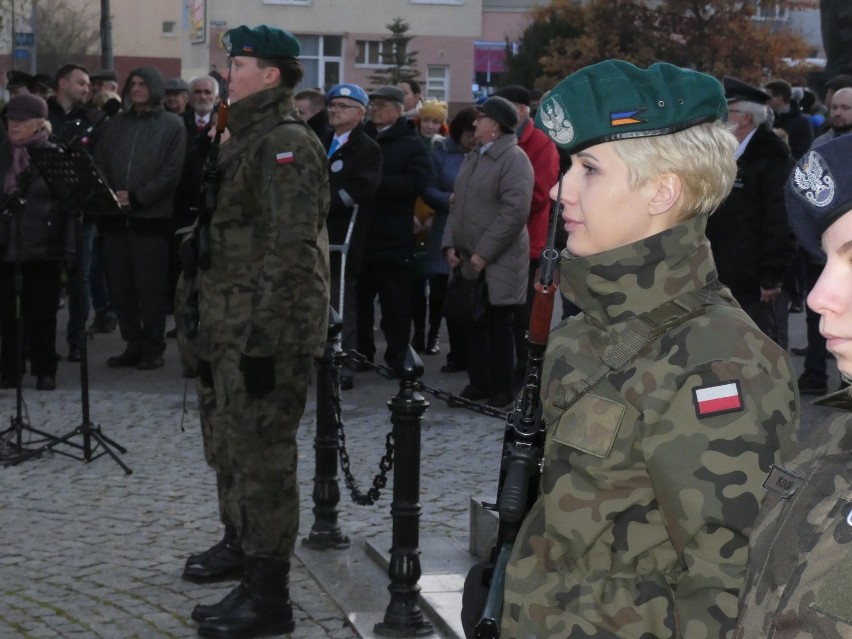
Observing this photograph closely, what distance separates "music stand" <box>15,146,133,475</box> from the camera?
805 centimetres

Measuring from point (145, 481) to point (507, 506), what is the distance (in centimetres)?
546

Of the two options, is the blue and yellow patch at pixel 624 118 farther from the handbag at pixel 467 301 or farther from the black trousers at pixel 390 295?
the black trousers at pixel 390 295

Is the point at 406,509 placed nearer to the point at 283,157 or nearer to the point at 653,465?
→ the point at 283,157

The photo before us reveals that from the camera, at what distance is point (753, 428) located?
87.4 inches

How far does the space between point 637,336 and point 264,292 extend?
2799 millimetres

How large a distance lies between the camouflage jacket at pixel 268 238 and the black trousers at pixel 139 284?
6.15 m

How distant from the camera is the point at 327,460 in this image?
21.0ft

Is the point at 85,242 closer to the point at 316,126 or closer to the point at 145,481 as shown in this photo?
the point at 316,126

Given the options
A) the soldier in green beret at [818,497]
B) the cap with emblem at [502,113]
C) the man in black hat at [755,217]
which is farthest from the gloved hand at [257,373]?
the cap with emblem at [502,113]

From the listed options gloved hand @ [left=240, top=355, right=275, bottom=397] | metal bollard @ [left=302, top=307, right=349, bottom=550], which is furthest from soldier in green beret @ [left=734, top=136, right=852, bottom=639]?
metal bollard @ [left=302, top=307, right=349, bottom=550]

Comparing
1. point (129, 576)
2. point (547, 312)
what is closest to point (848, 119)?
point (129, 576)

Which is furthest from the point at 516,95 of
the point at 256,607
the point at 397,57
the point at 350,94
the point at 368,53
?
the point at 368,53

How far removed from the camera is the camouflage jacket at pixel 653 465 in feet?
7.18

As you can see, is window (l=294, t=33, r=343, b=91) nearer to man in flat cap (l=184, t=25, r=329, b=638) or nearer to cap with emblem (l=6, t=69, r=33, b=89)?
cap with emblem (l=6, t=69, r=33, b=89)
